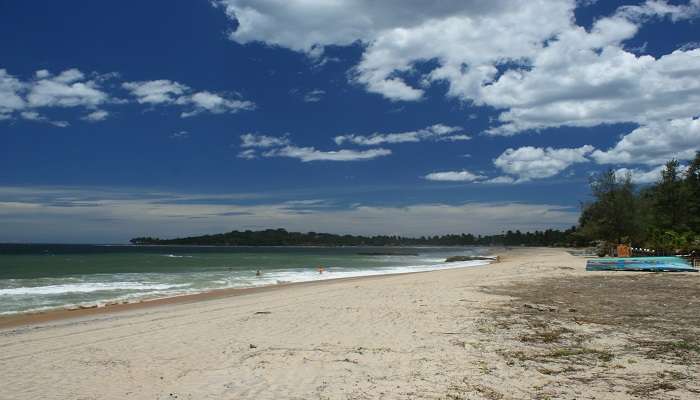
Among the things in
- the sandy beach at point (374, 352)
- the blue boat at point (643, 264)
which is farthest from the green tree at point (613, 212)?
the sandy beach at point (374, 352)

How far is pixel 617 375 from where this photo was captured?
6629 millimetres

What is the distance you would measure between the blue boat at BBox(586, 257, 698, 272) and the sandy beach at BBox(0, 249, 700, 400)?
530 inches

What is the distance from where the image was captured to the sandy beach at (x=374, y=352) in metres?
6.34

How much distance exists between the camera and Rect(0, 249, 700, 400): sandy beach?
6.34m

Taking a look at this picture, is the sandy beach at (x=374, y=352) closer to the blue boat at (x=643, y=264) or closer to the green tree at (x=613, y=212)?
the blue boat at (x=643, y=264)

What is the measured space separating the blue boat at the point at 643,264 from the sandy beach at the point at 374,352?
530 inches

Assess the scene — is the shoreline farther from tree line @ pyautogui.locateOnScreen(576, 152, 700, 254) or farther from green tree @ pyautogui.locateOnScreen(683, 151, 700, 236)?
green tree @ pyautogui.locateOnScreen(683, 151, 700, 236)

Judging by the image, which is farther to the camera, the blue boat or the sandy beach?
the blue boat

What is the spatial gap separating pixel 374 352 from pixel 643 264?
24.5m

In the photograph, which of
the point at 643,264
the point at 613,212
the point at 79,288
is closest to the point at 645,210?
the point at 613,212

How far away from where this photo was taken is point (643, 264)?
1069 inches

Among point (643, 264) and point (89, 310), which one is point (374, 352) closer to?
point (89, 310)

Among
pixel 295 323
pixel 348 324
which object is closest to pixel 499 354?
pixel 348 324

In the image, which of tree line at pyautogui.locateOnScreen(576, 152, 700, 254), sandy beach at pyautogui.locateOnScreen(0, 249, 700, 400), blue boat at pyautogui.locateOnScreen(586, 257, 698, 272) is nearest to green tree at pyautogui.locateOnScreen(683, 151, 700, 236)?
tree line at pyautogui.locateOnScreen(576, 152, 700, 254)
